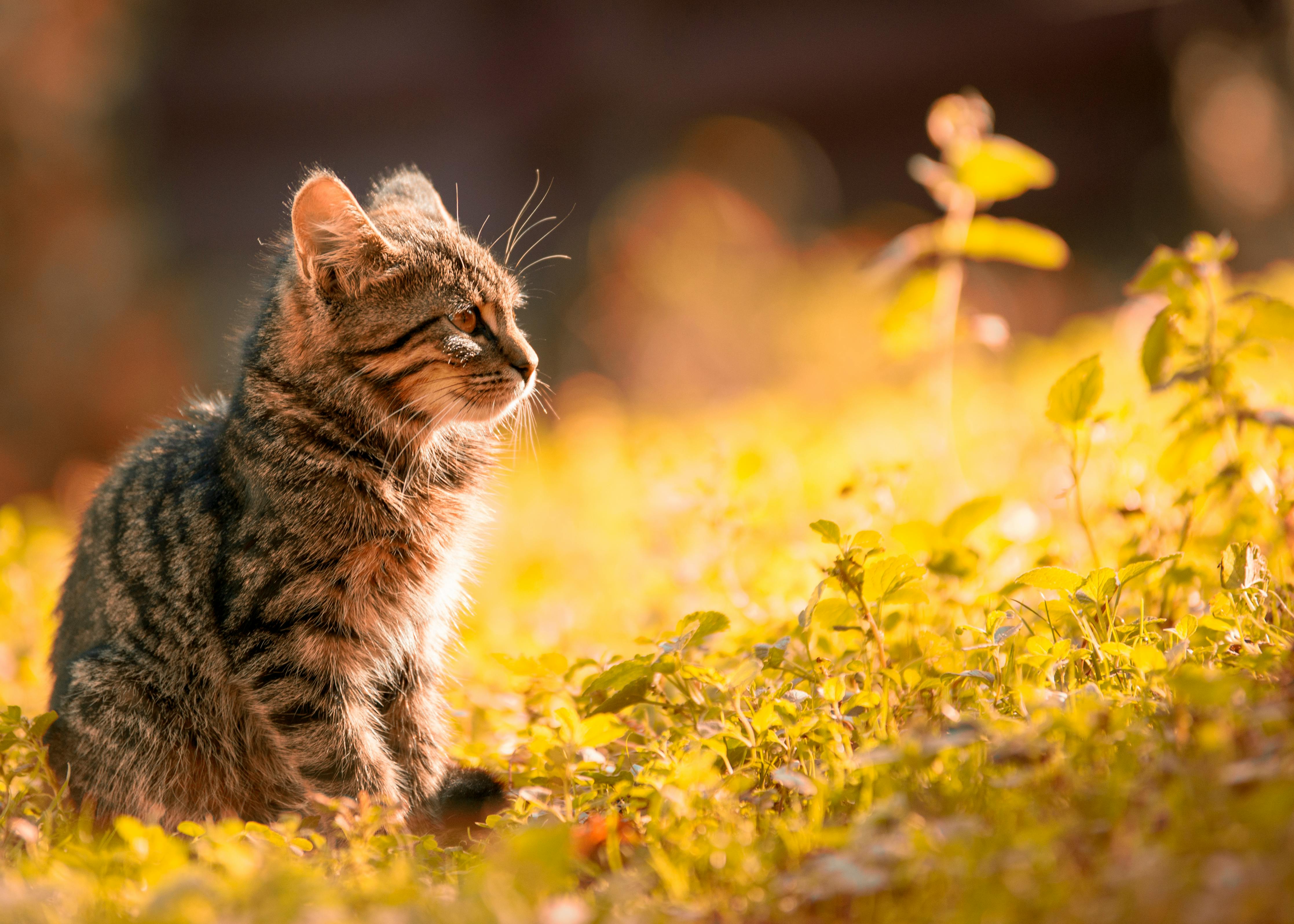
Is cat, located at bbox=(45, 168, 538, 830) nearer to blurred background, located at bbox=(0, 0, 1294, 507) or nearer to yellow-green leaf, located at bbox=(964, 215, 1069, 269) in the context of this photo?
yellow-green leaf, located at bbox=(964, 215, 1069, 269)

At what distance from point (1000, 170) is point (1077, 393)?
1159 mm

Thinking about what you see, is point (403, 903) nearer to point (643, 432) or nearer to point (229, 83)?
point (643, 432)

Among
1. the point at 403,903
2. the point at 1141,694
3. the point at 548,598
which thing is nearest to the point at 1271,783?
the point at 1141,694

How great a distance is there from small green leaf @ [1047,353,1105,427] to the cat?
4.95ft

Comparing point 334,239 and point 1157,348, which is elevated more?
point 334,239

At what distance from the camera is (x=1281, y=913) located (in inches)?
53.1

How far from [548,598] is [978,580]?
1883 millimetres

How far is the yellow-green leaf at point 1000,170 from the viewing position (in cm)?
333

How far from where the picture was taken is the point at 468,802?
2.48m

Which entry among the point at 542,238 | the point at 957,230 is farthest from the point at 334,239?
the point at 957,230

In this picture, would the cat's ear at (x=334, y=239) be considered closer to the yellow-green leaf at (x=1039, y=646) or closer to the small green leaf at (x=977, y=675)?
the small green leaf at (x=977, y=675)

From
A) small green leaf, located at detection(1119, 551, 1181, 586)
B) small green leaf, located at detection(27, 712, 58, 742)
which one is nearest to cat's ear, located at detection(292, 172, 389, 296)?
small green leaf, located at detection(27, 712, 58, 742)

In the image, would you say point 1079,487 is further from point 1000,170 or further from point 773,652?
point 1000,170

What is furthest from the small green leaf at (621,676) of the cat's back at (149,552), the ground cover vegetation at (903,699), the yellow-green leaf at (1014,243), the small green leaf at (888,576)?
the yellow-green leaf at (1014,243)
